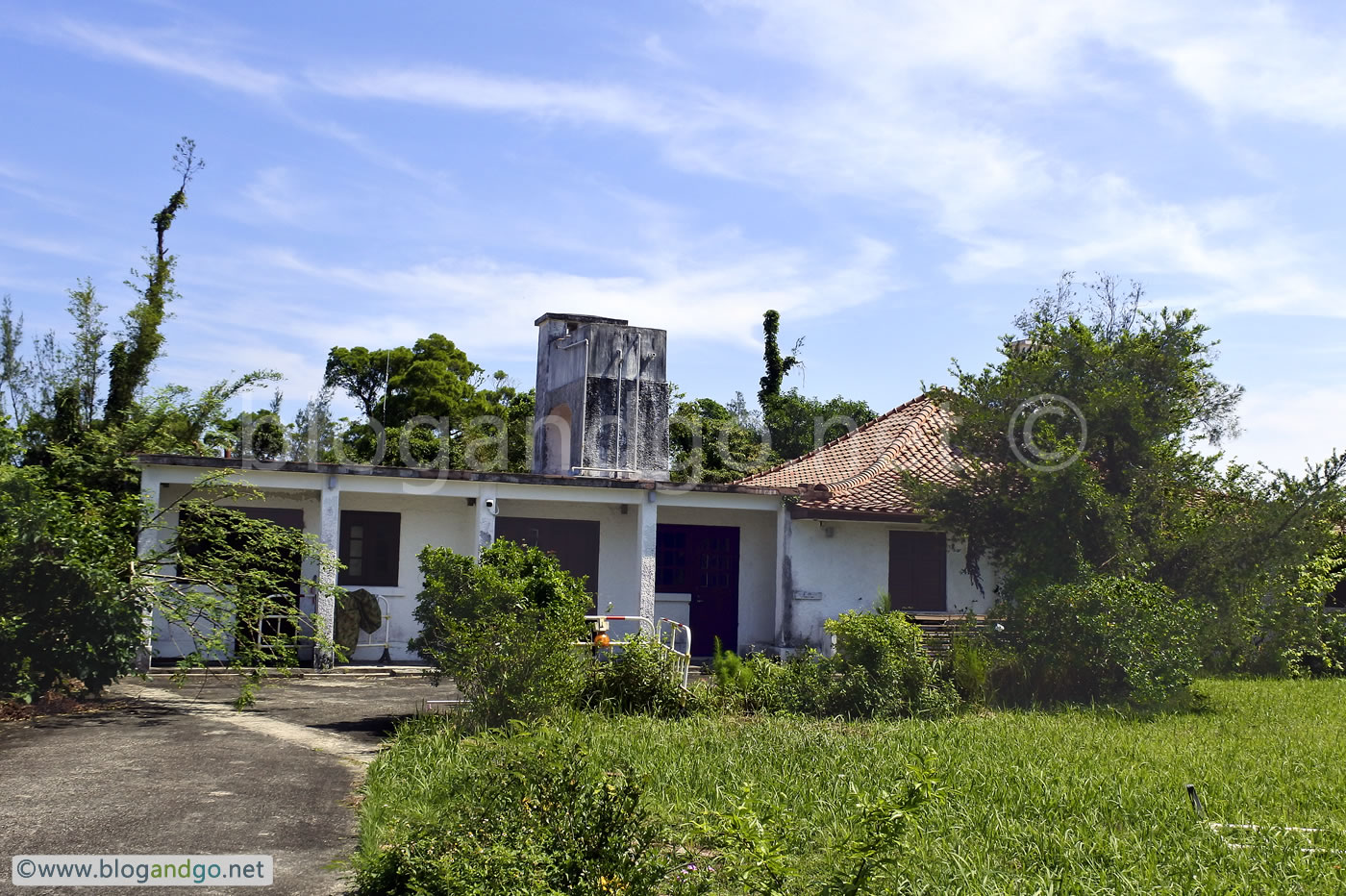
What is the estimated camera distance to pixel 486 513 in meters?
15.8

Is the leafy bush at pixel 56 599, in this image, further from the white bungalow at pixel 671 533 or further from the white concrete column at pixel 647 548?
the white concrete column at pixel 647 548

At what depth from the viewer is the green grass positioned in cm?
575

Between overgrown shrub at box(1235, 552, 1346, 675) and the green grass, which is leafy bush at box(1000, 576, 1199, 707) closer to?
the green grass

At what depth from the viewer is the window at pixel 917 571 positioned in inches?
683

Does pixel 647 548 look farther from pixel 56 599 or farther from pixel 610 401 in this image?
pixel 56 599

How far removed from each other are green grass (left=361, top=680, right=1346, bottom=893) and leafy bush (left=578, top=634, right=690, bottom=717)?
2.02ft

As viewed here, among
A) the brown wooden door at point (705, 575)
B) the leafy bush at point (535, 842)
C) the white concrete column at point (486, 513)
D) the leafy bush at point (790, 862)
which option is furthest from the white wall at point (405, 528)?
the leafy bush at point (790, 862)

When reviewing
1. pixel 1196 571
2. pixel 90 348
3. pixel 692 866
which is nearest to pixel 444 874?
pixel 692 866

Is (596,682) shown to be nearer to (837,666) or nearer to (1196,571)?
(837,666)

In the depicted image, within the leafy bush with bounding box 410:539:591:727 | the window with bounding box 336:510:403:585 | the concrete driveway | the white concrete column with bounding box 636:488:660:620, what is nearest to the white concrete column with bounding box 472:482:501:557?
the window with bounding box 336:510:403:585

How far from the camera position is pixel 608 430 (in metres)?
20.3

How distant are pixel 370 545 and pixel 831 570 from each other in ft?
22.8

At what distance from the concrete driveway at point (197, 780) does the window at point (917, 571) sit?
813 cm

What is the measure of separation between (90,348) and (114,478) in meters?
5.92
